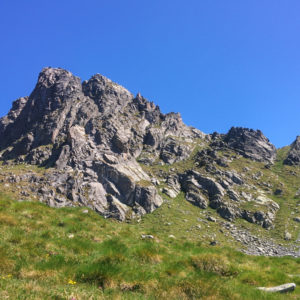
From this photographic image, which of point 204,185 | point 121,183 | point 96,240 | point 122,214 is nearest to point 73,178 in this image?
point 121,183

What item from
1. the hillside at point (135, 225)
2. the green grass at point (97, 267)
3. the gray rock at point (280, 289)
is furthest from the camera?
the gray rock at point (280, 289)

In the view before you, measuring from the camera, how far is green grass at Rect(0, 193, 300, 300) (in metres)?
6.60

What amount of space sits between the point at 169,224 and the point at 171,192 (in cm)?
4052

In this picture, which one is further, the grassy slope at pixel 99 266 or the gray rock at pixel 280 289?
the gray rock at pixel 280 289

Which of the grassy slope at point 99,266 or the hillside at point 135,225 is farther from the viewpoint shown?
the hillside at point 135,225

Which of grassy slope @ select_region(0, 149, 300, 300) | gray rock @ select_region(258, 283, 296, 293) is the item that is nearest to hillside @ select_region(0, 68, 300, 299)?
grassy slope @ select_region(0, 149, 300, 300)

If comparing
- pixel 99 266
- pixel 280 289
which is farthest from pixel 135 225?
pixel 280 289

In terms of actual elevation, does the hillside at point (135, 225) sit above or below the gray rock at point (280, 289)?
above

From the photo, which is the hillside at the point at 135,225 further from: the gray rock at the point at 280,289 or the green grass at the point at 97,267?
the gray rock at the point at 280,289

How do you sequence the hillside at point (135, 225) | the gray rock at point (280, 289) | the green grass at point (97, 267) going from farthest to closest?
the gray rock at point (280, 289), the hillside at point (135, 225), the green grass at point (97, 267)

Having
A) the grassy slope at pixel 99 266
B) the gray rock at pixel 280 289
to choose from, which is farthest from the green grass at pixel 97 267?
the gray rock at pixel 280 289

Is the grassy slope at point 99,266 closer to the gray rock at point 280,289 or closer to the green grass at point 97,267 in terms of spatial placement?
the green grass at point 97,267

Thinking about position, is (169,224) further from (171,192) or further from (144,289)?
(144,289)

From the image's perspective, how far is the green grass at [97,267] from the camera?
6.60m
